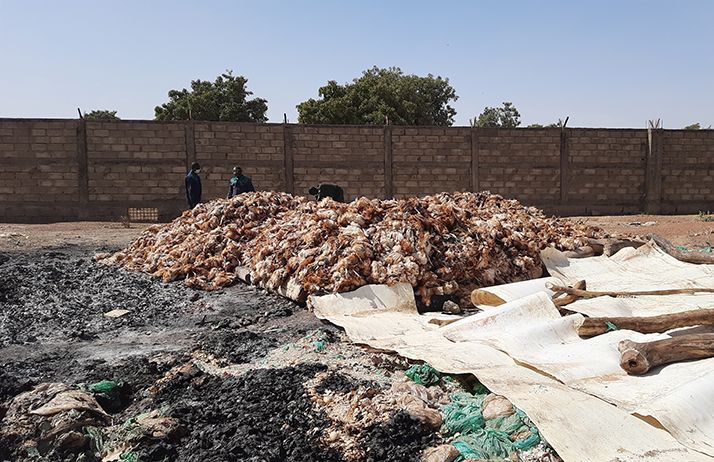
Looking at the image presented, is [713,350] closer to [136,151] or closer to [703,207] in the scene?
[136,151]

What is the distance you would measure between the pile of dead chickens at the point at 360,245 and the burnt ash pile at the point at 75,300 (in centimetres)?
41

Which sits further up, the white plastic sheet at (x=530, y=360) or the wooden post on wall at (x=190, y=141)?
the wooden post on wall at (x=190, y=141)

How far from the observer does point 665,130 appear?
18.1 metres

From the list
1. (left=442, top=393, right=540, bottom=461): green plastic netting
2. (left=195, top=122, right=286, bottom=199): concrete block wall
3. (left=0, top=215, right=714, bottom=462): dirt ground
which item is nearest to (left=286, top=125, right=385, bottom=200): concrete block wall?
(left=195, top=122, right=286, bottom=199): concrete block wall

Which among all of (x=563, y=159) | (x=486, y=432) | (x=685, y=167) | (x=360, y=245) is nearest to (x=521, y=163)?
(x=563, y=159)

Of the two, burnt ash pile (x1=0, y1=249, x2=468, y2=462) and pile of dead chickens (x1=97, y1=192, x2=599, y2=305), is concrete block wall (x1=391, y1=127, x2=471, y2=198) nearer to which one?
pile of dead chickens (x1=97, y1=192, x2=599, y2=305)

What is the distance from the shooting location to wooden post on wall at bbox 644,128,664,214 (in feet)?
59.0

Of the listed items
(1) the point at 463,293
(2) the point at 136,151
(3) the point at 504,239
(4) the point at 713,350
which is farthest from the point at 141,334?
(2) the point at 136,151

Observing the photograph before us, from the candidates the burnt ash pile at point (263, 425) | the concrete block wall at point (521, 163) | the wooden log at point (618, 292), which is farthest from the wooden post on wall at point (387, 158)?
the burnt ash pile at point (263, 425)

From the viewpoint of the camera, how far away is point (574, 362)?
371 centimetres

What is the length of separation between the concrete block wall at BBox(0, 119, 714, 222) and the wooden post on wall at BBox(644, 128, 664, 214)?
31 mm

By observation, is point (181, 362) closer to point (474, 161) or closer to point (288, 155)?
point (288, 155)

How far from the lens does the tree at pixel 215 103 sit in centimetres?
2858

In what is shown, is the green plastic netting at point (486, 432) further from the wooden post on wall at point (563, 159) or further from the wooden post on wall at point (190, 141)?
the wooden post on wall at point (563, 159)
